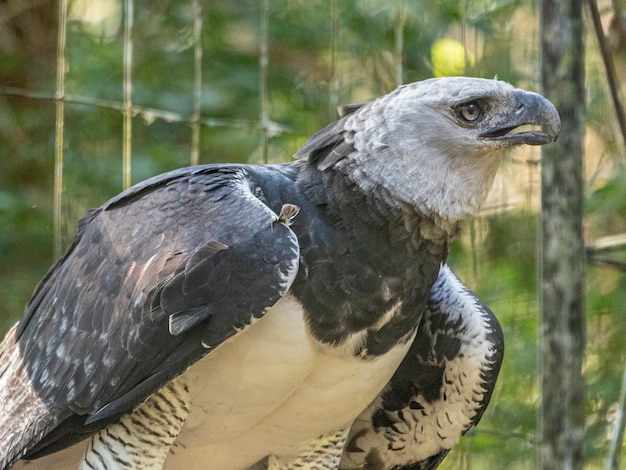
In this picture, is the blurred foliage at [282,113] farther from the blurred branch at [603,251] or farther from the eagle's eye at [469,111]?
the eagle's eye at [469,111]

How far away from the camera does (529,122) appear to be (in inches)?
125

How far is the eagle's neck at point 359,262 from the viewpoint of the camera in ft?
10.2

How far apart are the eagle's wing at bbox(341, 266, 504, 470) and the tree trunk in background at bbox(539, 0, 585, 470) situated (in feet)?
1.31

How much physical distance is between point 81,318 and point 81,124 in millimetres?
3545

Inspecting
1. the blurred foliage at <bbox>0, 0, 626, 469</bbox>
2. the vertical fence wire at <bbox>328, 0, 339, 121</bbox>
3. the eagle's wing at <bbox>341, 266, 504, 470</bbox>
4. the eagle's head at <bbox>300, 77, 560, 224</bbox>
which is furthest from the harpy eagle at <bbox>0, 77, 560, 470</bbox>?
the blurred foliage at <bbox>0, 0, 626, 469</bbox>

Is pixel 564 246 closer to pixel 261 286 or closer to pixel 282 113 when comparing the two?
pixel 261 286

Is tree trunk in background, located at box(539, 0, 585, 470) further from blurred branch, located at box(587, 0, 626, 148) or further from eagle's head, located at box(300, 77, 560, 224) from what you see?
eagle's head, located at box(300, 77, 560, 224)

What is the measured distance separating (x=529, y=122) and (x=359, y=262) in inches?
27.2

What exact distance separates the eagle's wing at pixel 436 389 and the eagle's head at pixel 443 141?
537 mm

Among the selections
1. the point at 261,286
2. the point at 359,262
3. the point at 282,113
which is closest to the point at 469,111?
the point at 359,262

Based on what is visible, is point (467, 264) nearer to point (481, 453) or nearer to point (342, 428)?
point (481, 453)

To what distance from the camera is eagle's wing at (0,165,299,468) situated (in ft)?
9.35

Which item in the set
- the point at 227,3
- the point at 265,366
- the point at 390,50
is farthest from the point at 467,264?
the point at 265,366

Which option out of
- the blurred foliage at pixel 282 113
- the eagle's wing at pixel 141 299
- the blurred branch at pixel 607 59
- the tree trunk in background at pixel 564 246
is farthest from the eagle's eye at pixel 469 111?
the blurred foliage at pixel 282 113
